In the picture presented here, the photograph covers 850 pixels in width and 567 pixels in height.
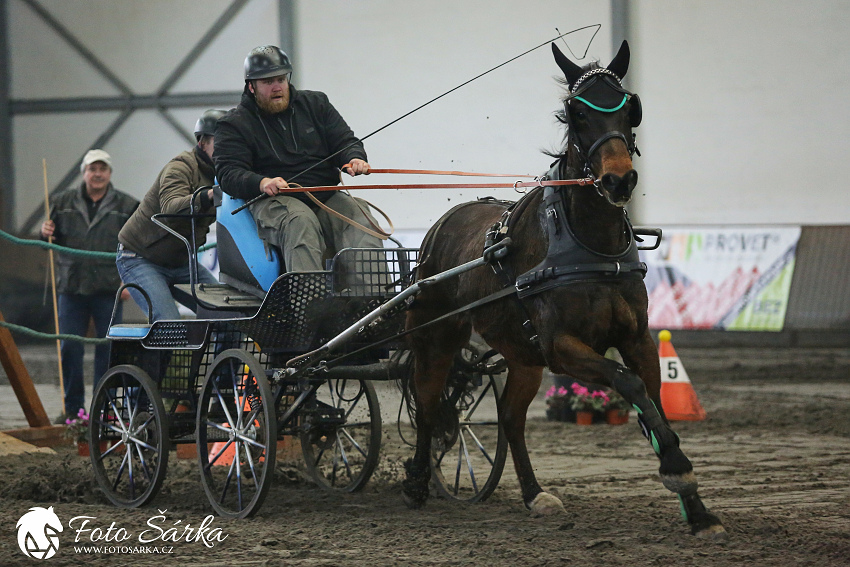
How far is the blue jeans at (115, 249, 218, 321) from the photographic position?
538 centimetres

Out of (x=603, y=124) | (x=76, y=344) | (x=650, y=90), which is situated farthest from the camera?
(x=650, y=90)

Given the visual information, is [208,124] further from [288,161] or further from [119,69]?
[119,69]

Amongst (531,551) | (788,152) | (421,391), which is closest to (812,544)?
(531,551)

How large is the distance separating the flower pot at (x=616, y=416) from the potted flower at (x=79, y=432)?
3.88 m

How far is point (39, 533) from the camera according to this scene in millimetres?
4109

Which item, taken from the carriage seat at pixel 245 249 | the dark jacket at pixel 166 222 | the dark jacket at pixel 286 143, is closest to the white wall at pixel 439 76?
the dark jacket at pixel 166 222

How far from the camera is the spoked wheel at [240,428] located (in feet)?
14.5

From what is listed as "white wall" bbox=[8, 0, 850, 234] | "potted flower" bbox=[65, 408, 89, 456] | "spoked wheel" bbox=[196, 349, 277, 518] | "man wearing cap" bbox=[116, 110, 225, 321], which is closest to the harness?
"spoked wheel" bbox=[196, 349, 277, 518]

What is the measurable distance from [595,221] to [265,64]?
77.3 inches

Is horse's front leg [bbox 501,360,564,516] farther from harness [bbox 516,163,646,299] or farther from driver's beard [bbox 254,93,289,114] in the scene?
driver's beard [bbox 254,93,289,114]

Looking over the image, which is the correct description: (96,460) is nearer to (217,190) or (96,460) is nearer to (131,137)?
(217,190)

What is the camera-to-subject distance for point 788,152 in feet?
40.0

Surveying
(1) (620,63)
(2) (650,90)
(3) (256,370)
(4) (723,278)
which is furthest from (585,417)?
(2) (650,90)

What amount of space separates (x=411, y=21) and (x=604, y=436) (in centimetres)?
742
